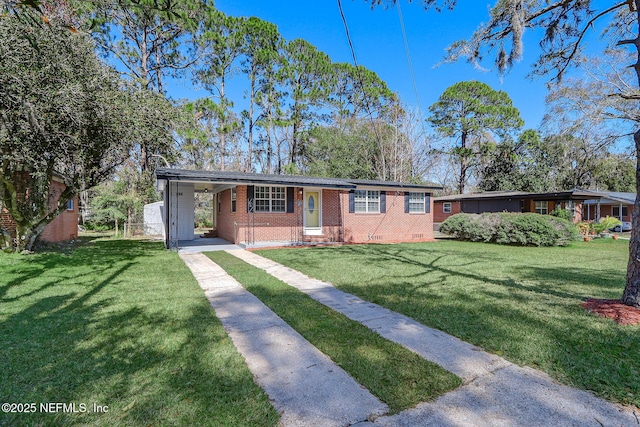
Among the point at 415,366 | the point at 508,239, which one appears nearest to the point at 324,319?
the point at 415,366

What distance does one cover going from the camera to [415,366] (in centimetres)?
295

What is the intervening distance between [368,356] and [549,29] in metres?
6.80

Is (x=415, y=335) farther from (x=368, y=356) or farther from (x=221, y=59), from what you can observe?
(x=221, y=59)

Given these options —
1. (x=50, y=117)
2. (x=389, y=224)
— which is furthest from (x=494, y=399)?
(x=389, y=224)

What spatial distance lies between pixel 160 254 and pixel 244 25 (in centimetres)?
1858

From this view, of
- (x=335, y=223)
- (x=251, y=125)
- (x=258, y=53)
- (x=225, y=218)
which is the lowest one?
(x=335, y=223)

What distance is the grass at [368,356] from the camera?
2545mm

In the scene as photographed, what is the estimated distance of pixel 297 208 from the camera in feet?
44.7

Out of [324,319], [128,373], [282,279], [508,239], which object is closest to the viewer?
[128,373]

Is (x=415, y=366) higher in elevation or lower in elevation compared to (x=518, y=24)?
lower

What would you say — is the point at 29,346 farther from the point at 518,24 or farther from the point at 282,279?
the point at 518,24

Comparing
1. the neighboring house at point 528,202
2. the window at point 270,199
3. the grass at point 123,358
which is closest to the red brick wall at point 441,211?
the neighboring house at point 528,202

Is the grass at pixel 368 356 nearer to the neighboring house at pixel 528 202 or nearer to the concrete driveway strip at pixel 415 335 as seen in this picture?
the concrete driveway strip at pixel 415 335

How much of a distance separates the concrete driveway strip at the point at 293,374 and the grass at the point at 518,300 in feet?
5.58
